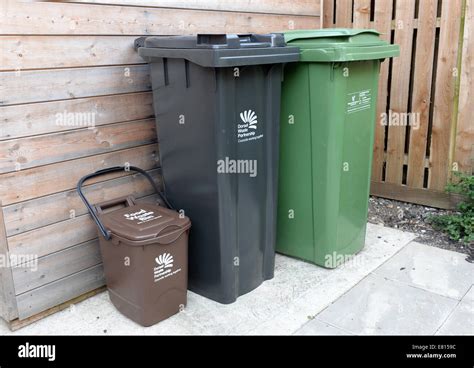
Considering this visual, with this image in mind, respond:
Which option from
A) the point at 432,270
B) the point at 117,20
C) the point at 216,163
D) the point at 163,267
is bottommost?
the point at 432,270

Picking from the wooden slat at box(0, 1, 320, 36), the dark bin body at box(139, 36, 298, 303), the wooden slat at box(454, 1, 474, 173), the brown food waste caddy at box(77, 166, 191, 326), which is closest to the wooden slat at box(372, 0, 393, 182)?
the wooden slat at box(454, 1, 474, 173)

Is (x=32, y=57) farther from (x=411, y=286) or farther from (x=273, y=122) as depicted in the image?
(x=411, y=286)

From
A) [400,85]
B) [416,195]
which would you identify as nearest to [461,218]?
[416,195]

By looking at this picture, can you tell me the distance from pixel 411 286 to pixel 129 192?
188 centimetres

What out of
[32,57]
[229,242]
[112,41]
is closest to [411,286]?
[229,242]

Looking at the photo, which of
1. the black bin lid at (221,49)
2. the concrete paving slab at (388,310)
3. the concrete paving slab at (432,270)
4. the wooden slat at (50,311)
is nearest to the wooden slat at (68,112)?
the black bin lid at (221,49)

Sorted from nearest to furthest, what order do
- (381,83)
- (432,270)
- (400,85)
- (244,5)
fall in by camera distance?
(432,270), (244,5), (400,85), (381,83)

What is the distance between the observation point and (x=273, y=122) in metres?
2.91

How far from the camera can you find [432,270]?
3.28 metres

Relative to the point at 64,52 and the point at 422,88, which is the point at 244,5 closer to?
the point at 64,52

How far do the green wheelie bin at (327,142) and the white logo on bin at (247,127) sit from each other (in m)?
0.47

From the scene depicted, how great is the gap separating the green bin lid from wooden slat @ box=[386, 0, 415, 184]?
4.30 feet

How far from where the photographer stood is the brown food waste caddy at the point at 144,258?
2.51 meters

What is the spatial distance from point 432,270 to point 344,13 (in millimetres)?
2547
